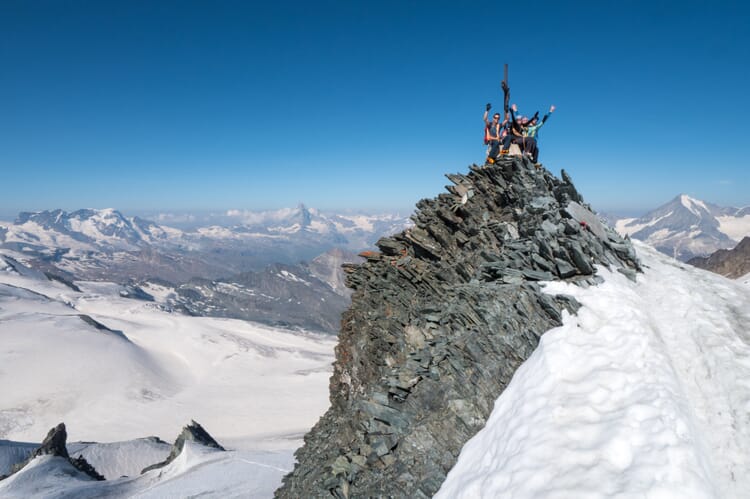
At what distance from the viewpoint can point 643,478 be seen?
6.88 meters

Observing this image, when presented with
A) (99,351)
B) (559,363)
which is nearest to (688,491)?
(559,363)

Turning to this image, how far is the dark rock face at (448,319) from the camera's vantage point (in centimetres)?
1128

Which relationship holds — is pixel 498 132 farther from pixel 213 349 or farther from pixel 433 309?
pixel 213 349

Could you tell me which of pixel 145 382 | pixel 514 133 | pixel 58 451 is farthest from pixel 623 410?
pixel 145 382

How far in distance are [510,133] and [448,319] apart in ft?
40.4

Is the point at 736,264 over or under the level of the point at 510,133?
under

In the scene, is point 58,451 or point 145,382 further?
point 145,382

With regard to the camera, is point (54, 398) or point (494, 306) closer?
point (494, 306)

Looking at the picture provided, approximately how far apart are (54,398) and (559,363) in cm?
12452

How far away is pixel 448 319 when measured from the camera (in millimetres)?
14086

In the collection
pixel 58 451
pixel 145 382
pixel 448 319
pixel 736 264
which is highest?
pixel 736 264

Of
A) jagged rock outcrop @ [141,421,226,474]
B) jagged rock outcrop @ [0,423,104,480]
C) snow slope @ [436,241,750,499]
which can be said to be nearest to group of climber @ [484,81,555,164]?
snow slope @ [436,241,750,499]

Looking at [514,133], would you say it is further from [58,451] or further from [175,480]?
[58,451]

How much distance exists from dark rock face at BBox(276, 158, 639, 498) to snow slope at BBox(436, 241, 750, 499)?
2.89 ft
